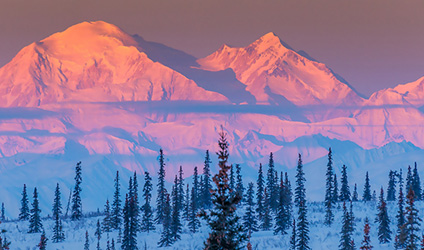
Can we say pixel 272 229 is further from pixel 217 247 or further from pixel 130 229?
pixel 217 247

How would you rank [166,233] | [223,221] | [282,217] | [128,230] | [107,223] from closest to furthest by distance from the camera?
1. [223,221]
2. [128,230]
3. [282,217]
4. [166,233]
5. [107,223]

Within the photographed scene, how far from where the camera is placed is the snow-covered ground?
14175cm

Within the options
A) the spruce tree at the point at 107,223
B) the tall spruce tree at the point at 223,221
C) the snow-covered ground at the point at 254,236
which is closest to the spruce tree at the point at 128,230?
the snow-covered ground at the point at 254,236

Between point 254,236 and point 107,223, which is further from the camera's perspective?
point 107,223

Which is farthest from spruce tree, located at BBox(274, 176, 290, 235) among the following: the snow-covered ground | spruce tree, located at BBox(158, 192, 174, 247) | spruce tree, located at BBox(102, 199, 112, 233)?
spruce tree, located at BBox(102, 199, 112, 233)

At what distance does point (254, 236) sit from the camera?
145 m

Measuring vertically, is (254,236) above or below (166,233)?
below

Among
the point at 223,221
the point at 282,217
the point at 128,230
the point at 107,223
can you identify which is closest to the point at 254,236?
the point at 282,217

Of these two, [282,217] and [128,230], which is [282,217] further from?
[128,230]

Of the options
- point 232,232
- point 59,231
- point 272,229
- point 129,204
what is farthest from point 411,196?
point 59,231

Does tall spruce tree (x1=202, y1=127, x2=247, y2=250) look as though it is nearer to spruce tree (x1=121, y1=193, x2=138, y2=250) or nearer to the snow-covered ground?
spruce tree (x1=121, y1=193, x2=138, y2=250)

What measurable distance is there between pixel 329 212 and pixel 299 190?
13210 millimetres

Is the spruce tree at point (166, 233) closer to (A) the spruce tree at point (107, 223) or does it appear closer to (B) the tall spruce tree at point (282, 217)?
(A) the spruce tree at point (107, 223)

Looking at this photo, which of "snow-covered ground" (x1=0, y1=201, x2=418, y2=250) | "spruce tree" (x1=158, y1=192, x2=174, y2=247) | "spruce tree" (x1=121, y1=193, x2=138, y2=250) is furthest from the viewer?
"spruce tree" (x1=158, y1=192, x2=174, y2=247)
